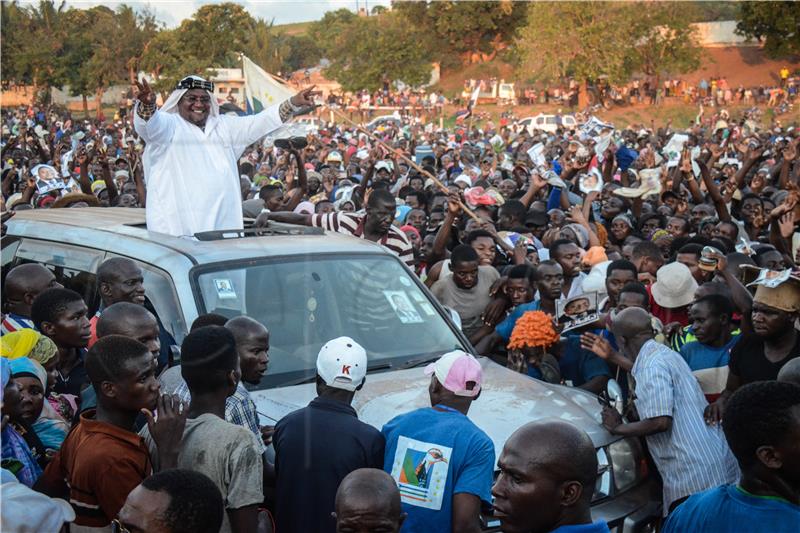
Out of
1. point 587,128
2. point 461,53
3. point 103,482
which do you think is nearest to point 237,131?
point 103,482

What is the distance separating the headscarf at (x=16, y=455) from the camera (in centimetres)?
373

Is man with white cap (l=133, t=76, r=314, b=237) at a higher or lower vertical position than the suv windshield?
higher

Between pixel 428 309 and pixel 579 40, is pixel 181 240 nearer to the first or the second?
pixel 428 309

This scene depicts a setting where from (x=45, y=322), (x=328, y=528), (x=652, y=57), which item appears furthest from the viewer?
(x=652, y=57)

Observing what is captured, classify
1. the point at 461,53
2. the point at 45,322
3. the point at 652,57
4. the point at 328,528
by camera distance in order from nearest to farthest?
the point at 328,528 → the point at 45,322 → the point at 652,57 → the point at 461,53

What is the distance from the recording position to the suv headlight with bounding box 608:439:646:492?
195 inches

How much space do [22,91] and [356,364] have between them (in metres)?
55.7

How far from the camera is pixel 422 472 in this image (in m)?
3.78

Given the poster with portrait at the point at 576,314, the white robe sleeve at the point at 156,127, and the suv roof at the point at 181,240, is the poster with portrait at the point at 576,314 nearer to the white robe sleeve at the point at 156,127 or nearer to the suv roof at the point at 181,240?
the suv roof at the point at 181,240

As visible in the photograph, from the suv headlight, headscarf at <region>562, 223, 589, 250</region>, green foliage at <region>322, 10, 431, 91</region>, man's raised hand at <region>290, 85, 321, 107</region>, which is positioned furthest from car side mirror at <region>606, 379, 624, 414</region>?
Result: green foliage at <region>322, 10, 431, 91</region>

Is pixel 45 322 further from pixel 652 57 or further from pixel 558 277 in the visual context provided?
pixel 652 57

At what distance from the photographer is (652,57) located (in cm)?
5275

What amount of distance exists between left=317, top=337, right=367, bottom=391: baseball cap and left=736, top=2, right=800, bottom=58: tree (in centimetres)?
4834

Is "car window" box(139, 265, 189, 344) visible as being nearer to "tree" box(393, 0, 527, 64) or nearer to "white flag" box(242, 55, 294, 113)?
"white flag" box(242, 55, 294, 113)
